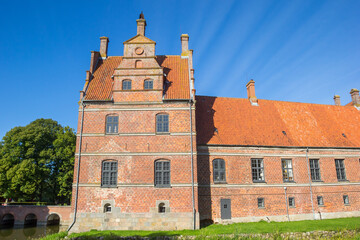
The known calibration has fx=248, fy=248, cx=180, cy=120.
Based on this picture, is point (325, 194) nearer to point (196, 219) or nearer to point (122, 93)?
point (196, 219)

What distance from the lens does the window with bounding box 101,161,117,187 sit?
57.4 ft

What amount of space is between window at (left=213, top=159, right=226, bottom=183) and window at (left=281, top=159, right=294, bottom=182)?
5425mm

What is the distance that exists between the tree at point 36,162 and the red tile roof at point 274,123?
22.1m

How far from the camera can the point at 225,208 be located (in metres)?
18.8

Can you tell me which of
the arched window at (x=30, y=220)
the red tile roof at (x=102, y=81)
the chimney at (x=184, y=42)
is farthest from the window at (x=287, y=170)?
the arched window at (x=30, y=220)

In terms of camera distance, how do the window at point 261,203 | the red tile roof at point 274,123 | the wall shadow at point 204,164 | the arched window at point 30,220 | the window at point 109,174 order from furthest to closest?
the arched window at point 30,220 → the red tile roof at point 274,123 → the window at point 261,203 → the wall shadow at point 204,164 → the window at point 109,174

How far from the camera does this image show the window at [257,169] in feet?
66.1

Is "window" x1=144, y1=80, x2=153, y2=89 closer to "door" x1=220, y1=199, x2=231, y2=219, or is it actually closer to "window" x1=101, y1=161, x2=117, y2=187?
"window" x1=101, y1=161, x2=117, y2=187

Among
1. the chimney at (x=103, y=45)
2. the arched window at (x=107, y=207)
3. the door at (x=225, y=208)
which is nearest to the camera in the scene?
the arched window at (x=107, y=207)

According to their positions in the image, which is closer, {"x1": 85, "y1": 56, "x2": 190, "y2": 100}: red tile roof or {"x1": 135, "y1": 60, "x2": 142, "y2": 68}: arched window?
{"x1": 85, "y1": 56, "x2": 190, "y2": 100}: red tile roof

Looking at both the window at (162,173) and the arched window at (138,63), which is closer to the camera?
the window at (162,173)

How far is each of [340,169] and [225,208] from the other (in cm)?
1171

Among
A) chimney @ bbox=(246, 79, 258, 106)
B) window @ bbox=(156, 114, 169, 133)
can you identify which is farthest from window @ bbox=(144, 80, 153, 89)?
chimney @ bbox=(246, 79, 258, 106)

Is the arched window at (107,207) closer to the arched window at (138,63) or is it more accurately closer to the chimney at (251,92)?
the arched window at (138,63)
